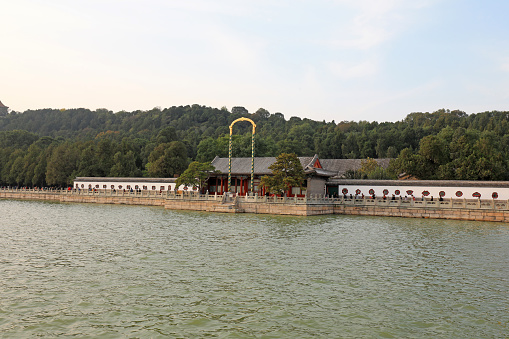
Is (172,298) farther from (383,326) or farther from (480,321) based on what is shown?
(480,321)

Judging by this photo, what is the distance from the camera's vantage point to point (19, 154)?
3482 inches

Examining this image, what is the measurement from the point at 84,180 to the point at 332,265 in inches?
2401

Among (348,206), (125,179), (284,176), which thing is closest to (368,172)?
(348,206)

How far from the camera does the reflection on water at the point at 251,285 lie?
10743 millimetres

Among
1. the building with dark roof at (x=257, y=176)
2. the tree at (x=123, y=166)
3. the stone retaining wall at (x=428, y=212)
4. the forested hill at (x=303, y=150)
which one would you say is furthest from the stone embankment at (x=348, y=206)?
the tree at (x=123, y=166)

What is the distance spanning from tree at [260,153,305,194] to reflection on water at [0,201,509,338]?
1813cm

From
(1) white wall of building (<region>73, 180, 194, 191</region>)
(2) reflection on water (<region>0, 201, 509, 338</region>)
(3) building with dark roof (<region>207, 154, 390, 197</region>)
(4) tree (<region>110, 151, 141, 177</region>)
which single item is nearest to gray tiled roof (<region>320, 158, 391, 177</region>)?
(3) building with dark roof (<region>207, 154, 390, 197</region>)

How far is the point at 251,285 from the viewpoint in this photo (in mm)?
14562

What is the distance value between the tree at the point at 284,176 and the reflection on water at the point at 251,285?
59.5 ft

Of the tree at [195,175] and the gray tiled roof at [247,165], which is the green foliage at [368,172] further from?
the tree at [195,175]

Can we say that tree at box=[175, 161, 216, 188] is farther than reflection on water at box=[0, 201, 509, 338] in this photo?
Yes

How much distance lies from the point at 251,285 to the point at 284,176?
3141 cm

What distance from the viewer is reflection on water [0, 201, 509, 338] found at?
35.2ft

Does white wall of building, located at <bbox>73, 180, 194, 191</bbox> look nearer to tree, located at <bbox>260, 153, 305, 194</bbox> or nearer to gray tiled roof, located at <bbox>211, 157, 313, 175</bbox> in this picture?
gray tiled roof, located at <bbox>211, 157, 313, 175</bbox>
